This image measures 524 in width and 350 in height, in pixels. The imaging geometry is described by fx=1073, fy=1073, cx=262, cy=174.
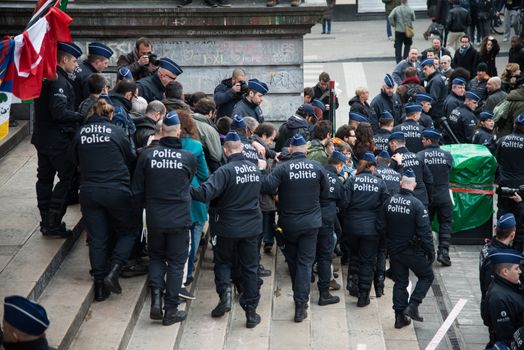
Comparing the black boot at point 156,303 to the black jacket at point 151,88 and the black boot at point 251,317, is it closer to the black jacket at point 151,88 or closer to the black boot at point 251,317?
the black boot at point 251,317

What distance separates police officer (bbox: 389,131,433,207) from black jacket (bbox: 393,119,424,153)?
135 centimetres

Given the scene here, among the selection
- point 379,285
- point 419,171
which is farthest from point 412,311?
point 419,171

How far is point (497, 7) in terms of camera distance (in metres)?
31.1

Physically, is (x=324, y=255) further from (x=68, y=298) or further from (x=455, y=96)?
(x=455, y=96)

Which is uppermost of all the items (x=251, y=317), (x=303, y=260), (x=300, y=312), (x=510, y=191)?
(x=303, y=260)

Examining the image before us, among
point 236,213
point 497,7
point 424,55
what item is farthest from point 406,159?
point 497,7

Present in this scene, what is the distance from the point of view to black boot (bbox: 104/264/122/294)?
1020 centimetres

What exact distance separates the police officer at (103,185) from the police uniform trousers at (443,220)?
17.7 ft

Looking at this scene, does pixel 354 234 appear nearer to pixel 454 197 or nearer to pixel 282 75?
pixel 454 197

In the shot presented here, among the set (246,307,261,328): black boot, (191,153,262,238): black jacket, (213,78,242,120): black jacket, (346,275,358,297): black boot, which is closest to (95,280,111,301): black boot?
(191,153,262,238): black jacket

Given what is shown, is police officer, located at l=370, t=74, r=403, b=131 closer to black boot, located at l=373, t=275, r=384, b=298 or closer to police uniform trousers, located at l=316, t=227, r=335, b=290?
black boot, located at l=373, t=275, r=384, b=298

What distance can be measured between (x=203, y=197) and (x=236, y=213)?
0.41 meters

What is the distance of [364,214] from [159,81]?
2.88 metres

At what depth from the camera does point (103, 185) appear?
33.3 feet
